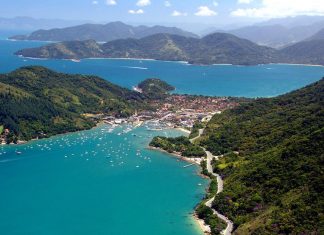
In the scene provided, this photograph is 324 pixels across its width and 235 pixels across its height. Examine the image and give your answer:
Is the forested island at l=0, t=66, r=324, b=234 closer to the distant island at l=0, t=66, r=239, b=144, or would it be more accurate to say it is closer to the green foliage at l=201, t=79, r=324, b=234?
the green foliage at l=201, t=79, r=324, b=234

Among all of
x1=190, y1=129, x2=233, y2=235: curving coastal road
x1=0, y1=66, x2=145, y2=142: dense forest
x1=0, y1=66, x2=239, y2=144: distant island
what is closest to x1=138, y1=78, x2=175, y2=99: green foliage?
x1=0, y1=66, x2=239, y2=144: distant island

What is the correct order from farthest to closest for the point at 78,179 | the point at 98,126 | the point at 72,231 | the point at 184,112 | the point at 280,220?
the point at 184,112
the point at 98,126
the point at 78,179
the point at 72,231
the point at 280,220

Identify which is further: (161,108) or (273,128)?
(161,108)

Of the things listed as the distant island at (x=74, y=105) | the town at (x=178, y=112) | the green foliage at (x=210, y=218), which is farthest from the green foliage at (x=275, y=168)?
the distant island at (x=74, y=105)

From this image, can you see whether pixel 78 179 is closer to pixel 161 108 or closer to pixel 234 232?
pixel 234 232

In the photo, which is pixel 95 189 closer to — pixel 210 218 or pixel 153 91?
pixel 210 218

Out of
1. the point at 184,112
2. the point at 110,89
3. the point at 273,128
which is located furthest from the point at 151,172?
the point at 110,89

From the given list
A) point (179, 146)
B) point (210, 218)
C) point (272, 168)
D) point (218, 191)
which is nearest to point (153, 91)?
point (179, 146)
